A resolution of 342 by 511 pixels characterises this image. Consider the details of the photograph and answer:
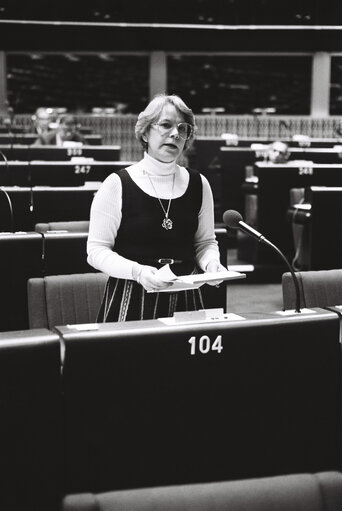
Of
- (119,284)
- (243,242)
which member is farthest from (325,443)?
(243,242)

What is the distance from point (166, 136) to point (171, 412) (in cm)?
114

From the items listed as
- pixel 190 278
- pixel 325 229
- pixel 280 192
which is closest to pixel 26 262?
pixel 190 278

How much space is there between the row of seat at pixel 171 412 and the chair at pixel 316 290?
1341mm

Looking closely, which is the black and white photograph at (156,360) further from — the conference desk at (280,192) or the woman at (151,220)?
the conference desk at (280,192)

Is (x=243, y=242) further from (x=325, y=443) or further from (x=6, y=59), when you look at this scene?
(x=6, y=59)

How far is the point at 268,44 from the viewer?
1606 centimetres

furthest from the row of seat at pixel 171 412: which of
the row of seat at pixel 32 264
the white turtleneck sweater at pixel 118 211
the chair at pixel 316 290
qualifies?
the row of seat at pixel 32 264

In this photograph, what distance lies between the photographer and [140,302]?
103 inches

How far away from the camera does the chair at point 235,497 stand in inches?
62.6

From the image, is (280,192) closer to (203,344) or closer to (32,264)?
(32,264)

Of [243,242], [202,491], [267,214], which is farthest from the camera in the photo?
[243,242]

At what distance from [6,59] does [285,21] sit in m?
5.20

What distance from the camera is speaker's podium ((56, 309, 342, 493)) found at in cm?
160

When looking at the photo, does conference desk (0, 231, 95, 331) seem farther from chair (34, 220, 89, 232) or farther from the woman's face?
the woman's face
